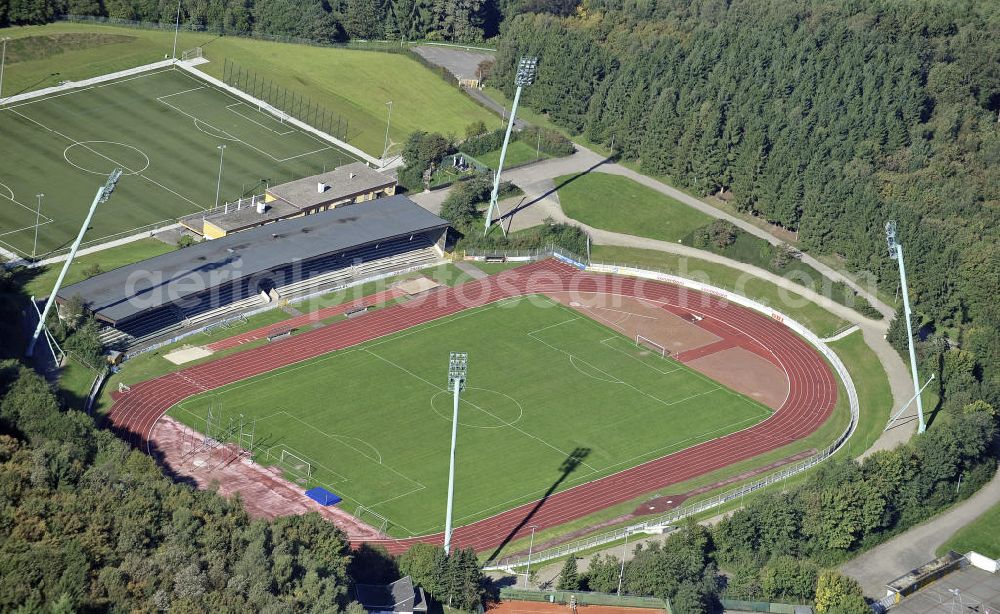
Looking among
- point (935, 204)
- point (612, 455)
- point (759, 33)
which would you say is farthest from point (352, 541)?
point (759, 33)

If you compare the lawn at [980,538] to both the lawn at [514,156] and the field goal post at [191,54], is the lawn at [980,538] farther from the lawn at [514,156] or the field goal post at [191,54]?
the field goal post at [191,54]

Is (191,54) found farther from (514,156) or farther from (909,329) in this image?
(909,329)

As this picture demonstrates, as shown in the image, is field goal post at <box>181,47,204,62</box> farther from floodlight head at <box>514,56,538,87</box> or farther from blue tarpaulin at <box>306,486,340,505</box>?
blue tarpaulin at <box>306,486,340,505</box>

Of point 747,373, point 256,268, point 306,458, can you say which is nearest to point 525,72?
point 256,268

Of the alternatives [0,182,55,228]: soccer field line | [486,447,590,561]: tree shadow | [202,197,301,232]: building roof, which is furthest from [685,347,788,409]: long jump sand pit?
[0,182,55,228]: soccer field line

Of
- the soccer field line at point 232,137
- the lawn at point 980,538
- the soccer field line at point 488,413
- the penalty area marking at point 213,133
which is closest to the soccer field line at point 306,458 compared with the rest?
the soccer field line at point 488,413

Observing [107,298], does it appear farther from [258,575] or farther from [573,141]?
[573,141]
